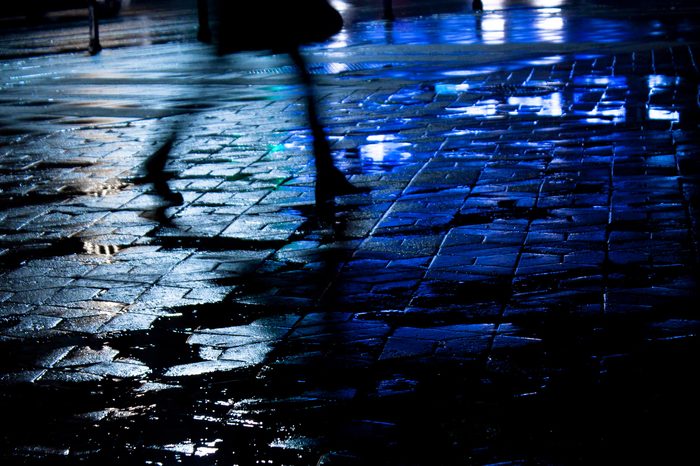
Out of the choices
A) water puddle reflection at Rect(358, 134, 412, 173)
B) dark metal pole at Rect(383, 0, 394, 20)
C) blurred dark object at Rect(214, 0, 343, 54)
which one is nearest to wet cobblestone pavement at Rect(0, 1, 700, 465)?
water puddle reflection at Rect(358, 134, 412, 173)

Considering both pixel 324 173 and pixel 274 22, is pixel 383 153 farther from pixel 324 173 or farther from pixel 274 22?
pixel 274 22

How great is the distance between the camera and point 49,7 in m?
31.7

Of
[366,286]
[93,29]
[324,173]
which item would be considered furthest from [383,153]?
[93,29]

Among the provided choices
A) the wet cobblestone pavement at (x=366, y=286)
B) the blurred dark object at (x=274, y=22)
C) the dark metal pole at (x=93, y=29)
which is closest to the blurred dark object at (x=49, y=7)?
the dark metal pole at (x=93, y=29)

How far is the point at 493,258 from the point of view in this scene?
16.4ft

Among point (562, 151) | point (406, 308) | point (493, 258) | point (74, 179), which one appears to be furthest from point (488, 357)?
point (74, 179)

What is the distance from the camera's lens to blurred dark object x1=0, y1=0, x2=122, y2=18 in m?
29.0

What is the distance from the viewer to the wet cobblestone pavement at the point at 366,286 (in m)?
3.32

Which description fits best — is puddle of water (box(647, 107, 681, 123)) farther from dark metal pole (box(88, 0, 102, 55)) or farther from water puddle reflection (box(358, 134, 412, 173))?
dark metal pole (box(88, 0, 102, 55))

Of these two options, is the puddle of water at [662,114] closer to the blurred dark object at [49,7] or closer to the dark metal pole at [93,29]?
the dark metal pole at [93,29]

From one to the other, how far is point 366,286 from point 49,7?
2949 centimetres

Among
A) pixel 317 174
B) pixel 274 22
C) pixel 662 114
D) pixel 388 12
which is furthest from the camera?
pixel 388 12

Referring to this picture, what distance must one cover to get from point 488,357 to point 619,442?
2.55 ft

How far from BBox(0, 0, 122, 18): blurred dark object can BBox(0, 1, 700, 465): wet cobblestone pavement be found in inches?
788
